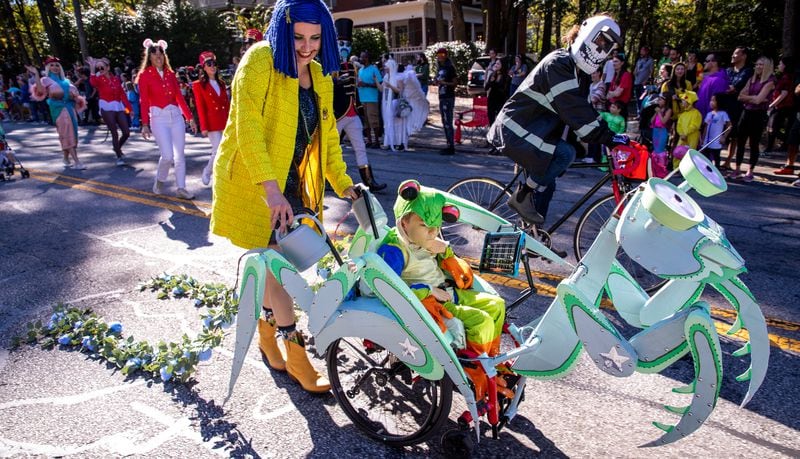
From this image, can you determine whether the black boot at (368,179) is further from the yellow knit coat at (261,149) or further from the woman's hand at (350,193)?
the woman's hand at (350,193)

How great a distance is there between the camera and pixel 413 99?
12562 mm

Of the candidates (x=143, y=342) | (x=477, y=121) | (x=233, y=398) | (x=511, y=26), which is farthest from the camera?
(x=511, y=26)

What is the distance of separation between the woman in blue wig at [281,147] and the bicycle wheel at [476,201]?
2.39m

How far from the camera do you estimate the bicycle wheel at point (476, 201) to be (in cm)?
539

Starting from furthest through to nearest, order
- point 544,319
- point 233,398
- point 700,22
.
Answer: point 700,22
point 233,398
point 544,319

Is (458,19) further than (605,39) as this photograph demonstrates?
Yes

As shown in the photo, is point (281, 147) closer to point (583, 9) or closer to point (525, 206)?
point (525, 206)

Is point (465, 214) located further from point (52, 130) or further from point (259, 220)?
point (52, 130)

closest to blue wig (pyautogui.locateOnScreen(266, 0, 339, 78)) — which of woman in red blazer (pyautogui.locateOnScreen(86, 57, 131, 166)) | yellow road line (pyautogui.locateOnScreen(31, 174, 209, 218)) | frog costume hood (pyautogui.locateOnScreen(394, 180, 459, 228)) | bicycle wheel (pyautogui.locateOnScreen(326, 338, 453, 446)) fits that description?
frog costume hood (pyautogui.locateOnScreen(394, 180, 459, 228))

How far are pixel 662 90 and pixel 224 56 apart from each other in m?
26.2

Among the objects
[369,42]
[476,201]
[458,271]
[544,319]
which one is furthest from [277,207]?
[369,42]

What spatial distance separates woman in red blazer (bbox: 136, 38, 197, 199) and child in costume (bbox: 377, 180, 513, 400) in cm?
624

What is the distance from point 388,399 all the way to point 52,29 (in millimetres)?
34013

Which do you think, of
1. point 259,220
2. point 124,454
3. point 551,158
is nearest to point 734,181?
point 551,158
